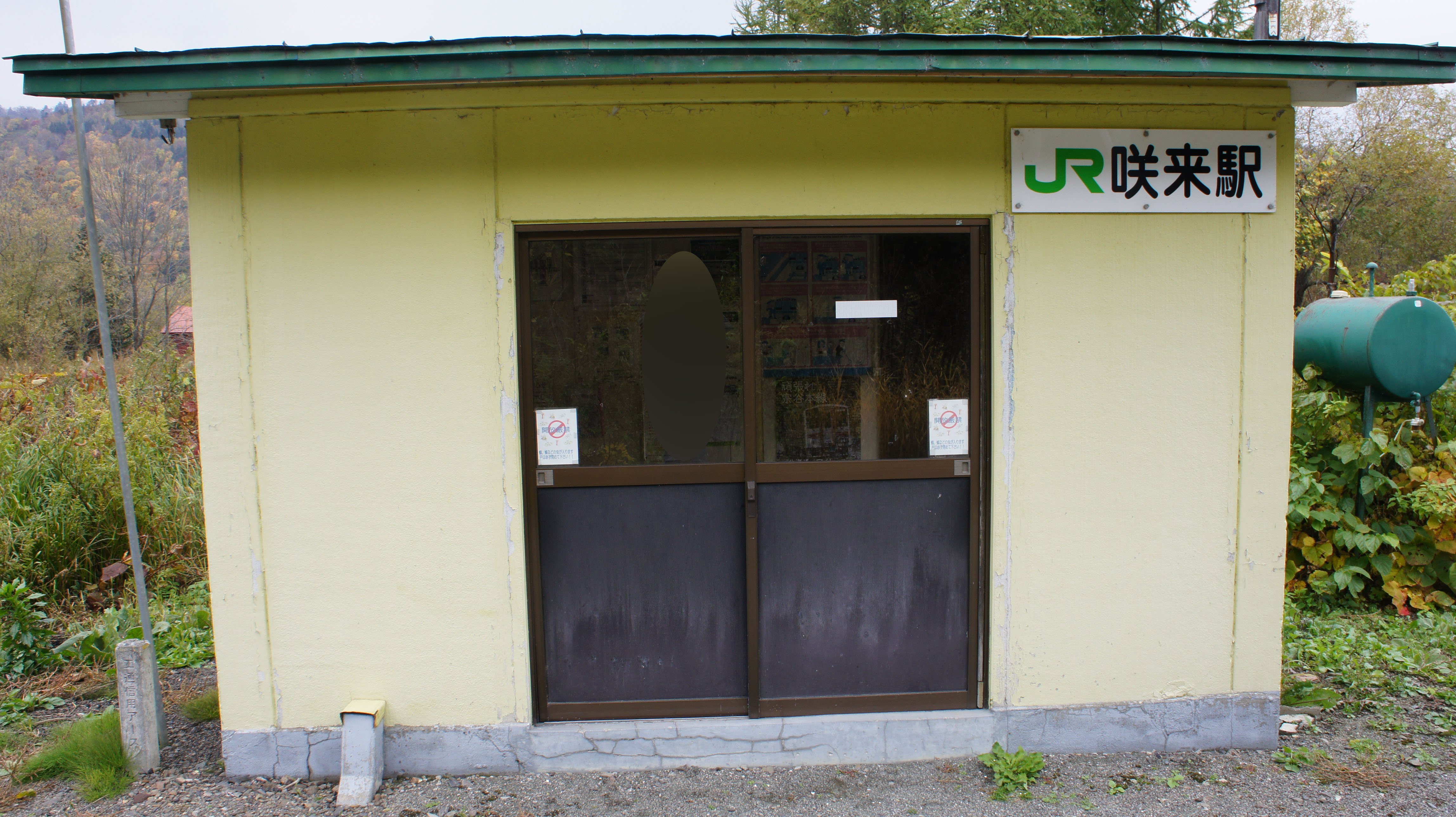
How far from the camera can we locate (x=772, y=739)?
3506 mm

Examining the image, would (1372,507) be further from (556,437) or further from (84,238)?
(84,238)

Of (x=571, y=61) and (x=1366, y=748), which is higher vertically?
(x=571, y=61)

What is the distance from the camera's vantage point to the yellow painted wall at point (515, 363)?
3301mm

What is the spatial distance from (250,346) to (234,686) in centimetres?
→ 151

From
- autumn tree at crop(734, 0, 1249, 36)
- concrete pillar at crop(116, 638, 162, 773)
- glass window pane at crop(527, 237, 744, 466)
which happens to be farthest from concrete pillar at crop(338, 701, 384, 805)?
autumn tree at crop(734, 0, 1249, 36)

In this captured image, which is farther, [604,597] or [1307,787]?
[604,597]

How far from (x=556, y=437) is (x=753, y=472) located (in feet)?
2.93

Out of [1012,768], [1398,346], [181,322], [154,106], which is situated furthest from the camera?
[181,322]

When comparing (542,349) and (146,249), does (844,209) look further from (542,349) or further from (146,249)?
(146,249)

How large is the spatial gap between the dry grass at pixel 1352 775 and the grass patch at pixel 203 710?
518 centimetres


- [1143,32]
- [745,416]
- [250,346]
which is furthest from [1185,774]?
[1143,32]

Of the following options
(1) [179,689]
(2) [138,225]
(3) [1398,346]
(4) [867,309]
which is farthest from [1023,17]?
(2) [138,225]

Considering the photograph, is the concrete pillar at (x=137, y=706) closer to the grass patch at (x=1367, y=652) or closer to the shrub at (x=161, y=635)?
the shrub at (x=161, y=635)

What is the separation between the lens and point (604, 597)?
11.6 ft
